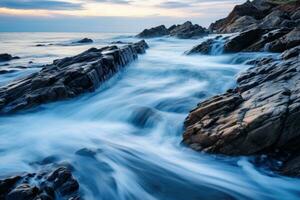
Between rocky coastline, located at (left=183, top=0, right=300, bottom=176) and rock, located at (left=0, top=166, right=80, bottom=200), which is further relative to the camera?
rocky coastline, located at (left=183, top=0, right=300, bottom=176)

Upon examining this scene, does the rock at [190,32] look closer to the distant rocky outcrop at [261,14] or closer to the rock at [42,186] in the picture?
the distant rocky outcrop at [261,14]

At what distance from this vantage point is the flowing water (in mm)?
8469

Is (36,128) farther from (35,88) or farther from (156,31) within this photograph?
(156,31)

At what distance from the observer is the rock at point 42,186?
278 inches

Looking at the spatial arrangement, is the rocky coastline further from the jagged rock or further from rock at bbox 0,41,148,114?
rock at bbox 0,41,148,114

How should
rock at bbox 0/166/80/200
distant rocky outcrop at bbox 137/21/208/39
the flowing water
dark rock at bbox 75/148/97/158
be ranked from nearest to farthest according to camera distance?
1. rock at bbox 0/166/80/200
2. the flowing water
3. dark rock at bbox 75/148/97/158
4. distant rocky outcrop at bbox 137/21/208/39

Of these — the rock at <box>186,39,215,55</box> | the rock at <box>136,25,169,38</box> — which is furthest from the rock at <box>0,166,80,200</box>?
the rock at <box>136,25,169,38</box>

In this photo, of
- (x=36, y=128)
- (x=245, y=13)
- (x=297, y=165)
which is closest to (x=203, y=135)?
(x=297, y=165)

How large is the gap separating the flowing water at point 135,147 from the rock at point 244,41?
7.62 meters

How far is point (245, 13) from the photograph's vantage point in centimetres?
5500

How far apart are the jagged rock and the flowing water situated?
0.40m

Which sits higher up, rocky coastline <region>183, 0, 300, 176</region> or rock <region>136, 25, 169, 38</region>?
rocky coastline <region>183, 0, 300, 176</region>

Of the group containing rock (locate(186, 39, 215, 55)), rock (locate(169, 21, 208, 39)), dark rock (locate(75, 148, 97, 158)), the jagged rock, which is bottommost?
rock (locate(169, 21, 208, 39))

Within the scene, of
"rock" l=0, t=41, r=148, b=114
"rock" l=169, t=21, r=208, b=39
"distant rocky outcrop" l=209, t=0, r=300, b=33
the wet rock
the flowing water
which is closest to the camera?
the flowing water
